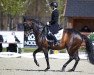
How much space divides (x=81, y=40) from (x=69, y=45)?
22.5 inches

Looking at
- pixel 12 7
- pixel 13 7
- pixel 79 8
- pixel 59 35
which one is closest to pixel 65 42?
pixel 59 35

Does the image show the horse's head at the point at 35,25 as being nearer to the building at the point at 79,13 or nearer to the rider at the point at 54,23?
the rider at the point at 54,23

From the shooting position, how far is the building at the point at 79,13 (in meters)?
44.0

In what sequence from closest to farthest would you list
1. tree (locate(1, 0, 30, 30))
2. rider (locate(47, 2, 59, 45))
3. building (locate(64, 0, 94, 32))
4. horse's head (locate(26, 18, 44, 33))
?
rider (locate(47, 2, 59, 45)) < horse's head (locate(26, 18, 44, 33)) < building (locate(64, 0, 94, 32)) < tree (locate(1, 0, 30, 30))

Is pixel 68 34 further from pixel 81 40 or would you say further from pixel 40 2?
pixel 40 2

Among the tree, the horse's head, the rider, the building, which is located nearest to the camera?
the rider

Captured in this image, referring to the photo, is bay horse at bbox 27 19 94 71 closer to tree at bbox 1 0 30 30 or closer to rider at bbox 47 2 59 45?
rider at bbox 47 2 59 45

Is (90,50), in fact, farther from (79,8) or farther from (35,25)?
(79,8)

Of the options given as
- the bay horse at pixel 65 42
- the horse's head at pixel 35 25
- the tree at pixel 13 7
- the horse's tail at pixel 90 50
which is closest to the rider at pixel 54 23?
the bay horse at pixel 65 42

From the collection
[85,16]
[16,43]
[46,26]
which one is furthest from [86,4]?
[46,26]

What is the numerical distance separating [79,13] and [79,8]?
Result: 3.13ft

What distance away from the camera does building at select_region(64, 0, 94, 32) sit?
44031 mm

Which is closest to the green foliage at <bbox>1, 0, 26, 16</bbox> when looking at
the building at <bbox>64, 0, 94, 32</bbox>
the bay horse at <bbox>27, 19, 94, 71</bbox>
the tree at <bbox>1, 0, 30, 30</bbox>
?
the tree at <bbox>1, 0, 30, 30</bbox>

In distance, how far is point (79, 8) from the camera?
1777 inches
